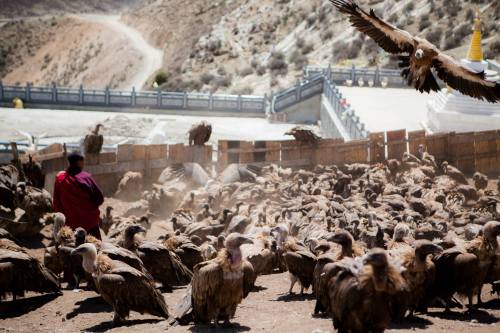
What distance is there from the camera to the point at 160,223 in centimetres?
2153

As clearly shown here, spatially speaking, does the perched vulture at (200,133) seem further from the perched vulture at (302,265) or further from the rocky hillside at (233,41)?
the rocky hillside at (233,41)

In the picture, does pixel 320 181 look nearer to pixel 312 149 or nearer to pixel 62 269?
pixel 312 149

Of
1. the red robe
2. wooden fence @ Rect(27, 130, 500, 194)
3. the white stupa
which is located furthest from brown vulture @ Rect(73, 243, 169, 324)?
the white stupa

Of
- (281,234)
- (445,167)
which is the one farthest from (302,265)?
(445,167)

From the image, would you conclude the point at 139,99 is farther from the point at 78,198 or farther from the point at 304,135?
the point at 78,198

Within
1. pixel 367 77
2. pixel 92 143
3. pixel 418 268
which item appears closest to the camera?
pixel 418 268

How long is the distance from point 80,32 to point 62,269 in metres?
70.4

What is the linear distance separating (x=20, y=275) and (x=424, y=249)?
572 cm

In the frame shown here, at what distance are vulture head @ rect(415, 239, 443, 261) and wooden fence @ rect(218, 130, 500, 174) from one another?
14.3 metres

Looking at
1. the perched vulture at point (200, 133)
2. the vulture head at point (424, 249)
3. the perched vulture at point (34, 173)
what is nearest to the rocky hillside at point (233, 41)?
the perched vulture at point (200, 133)

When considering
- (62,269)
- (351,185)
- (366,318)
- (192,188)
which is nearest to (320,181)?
(351,185)

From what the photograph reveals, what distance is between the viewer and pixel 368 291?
867cm

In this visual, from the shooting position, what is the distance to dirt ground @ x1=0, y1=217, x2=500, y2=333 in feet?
33.9

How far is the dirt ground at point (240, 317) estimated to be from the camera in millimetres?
10328
